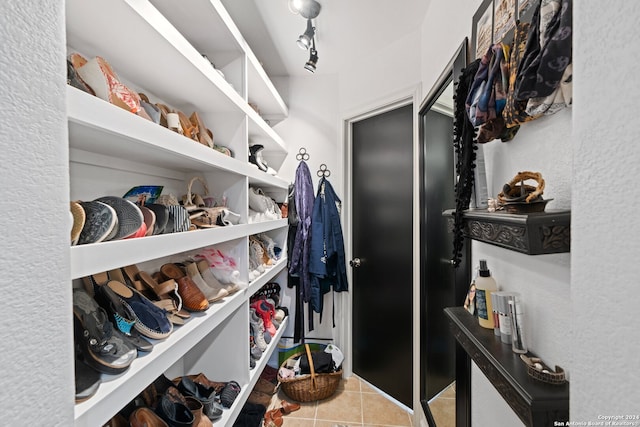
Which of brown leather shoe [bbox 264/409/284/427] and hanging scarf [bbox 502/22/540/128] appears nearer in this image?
hanging scarf [bbox 502/22/540/128]

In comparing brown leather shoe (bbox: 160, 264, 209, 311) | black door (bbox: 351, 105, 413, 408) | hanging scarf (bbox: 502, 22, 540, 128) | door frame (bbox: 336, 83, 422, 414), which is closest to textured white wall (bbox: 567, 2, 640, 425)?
hanging scarf (bbox: 502, 22, 540, 128)

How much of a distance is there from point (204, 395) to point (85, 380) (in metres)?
0.72

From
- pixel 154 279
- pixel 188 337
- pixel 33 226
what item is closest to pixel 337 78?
pixel 154 279

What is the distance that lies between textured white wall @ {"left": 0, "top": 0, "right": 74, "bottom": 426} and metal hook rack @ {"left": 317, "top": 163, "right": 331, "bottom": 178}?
1.96 meters

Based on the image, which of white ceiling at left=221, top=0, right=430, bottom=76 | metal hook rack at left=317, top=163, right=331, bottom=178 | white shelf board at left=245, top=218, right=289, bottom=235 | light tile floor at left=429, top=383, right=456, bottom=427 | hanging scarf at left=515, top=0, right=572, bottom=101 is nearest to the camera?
hanging scarf at left=515, top=0, right=572, bottom=101

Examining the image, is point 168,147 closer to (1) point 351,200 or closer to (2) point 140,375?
(2) point 140,375

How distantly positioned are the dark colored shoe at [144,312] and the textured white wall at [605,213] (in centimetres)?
98

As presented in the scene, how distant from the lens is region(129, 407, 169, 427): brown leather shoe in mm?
890

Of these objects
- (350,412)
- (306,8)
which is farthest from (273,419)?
(306,8)

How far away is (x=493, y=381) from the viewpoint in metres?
0.65

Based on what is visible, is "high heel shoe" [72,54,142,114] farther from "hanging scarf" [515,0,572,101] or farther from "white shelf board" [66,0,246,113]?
"hanging scarf" [515,0,572,101]

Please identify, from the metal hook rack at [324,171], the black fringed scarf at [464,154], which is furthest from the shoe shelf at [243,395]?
the metal hook rack at [324,171]

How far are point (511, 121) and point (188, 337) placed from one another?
1157 mm

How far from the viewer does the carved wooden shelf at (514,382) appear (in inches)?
20.0
